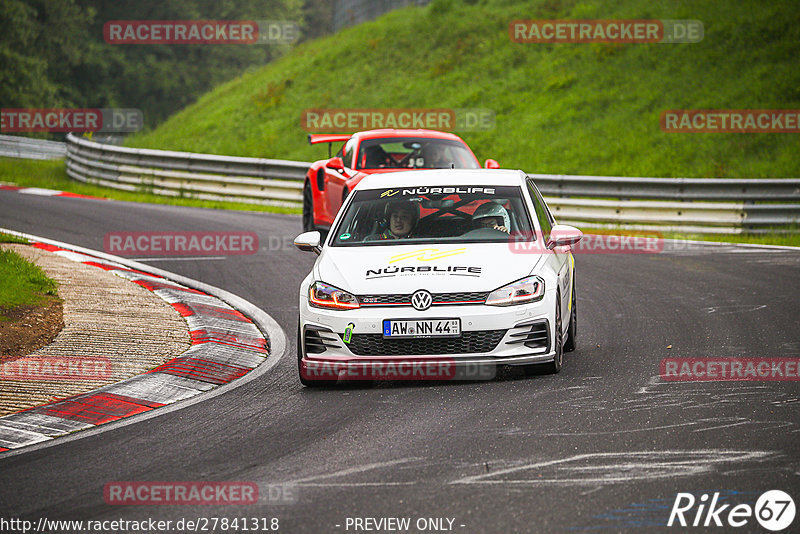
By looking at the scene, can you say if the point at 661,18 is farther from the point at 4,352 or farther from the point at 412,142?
the point at 4,352

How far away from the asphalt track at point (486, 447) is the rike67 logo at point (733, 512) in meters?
0.06

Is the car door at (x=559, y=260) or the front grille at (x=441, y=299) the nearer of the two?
the front grille at (x=441, y=299)

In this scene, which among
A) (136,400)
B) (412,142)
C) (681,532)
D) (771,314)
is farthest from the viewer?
(412,142)

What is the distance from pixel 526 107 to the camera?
28516 mm

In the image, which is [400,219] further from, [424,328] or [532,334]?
[532,334]

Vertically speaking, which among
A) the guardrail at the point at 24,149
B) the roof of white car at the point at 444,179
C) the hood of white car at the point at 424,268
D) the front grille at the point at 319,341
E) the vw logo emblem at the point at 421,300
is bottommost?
the front grille at the point at 319,341

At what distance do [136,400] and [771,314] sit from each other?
6321mm

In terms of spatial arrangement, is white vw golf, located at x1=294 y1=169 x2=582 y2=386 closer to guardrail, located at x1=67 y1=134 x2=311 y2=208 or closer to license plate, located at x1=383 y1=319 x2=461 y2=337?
license plate, located at x1=383 y1=319 x2=461 y2=337

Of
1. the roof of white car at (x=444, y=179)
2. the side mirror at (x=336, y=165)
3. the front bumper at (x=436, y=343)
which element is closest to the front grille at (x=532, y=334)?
the front bumper at (x=436, y=343)

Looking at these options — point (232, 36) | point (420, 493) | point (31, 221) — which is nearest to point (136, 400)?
point (420, 493)

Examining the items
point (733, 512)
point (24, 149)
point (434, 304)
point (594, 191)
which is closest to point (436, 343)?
point (434, 304)

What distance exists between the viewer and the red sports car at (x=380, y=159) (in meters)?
14.7

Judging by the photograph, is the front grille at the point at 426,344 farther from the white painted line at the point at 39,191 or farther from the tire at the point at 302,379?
the white painted line at the point at 39,191

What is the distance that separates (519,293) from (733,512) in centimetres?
308
